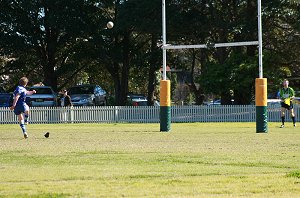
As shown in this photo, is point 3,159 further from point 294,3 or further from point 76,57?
point 76,57

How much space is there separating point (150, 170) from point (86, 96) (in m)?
37.1

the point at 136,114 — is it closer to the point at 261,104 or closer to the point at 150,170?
the point at 261,104

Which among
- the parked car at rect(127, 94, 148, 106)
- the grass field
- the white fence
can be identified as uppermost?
the parked car at rect(127, 94, 148, 106)

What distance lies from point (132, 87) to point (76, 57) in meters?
30.0

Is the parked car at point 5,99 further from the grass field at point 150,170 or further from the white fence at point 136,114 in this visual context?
the grass field at point 150,170

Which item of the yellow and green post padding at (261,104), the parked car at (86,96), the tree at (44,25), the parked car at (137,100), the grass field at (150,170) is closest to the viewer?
the grass field at (150,170)

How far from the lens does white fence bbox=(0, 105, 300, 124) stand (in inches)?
1548

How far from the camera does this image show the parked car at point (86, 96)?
160 ft

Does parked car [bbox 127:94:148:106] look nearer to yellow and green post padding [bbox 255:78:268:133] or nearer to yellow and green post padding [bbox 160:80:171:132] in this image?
yellow and green post padding [bbox 160:80:171:132]

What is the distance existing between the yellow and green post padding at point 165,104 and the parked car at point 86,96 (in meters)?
21.8

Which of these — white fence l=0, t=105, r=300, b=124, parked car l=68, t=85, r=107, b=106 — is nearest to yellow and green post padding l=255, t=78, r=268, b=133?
white fence l=0, t=105, r=300, b=124

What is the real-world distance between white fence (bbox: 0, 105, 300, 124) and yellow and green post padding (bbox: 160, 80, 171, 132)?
488 inches

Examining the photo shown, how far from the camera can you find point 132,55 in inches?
2104

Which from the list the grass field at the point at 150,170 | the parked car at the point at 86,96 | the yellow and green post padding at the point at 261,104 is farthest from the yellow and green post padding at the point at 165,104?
the parked car at the point at 86,96
